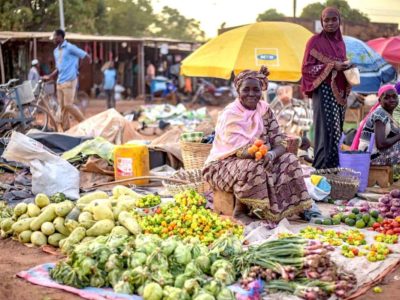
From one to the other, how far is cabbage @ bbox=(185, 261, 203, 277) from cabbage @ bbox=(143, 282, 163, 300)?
9.0 inches

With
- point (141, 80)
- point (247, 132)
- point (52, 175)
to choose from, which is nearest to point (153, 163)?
point (52, 175)

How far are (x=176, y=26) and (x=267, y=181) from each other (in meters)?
39.3

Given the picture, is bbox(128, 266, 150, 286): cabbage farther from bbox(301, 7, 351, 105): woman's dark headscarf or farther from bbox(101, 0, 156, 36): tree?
bbox(101, 0, 156, 36): tree

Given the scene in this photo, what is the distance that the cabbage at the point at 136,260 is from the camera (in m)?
3.66

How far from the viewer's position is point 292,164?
5191mm

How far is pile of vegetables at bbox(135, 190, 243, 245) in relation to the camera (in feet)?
14.9

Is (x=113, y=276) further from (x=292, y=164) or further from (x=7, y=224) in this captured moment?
(x=292, y=164)

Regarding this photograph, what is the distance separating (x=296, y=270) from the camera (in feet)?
11.9

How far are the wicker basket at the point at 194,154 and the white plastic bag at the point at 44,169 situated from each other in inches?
50.8

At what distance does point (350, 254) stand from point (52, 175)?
327cm

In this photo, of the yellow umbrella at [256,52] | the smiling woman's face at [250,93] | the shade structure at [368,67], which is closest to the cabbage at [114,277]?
the smiling woman's face at [250,93]

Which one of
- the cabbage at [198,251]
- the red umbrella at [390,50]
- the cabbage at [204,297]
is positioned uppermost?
the red umbrella at [390,50]

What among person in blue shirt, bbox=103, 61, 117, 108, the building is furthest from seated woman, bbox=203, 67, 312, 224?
the building

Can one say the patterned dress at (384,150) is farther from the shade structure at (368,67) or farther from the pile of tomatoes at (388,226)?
the shade structure at (368,67)
